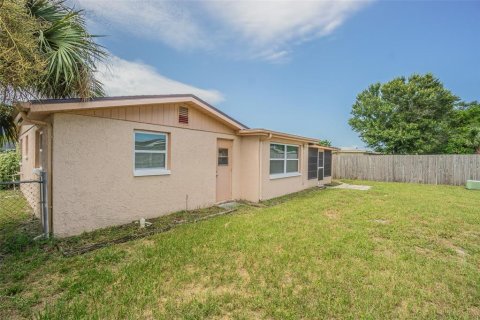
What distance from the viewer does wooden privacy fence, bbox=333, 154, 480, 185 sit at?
1490 centimetres

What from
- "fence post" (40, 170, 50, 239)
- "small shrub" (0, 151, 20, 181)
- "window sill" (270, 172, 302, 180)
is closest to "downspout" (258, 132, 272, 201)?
"window sill" (270, 172, 302, 180)

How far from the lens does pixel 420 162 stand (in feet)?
53.6

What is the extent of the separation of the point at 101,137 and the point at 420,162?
745 inches

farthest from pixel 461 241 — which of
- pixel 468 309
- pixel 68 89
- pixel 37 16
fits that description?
pixel 37 16

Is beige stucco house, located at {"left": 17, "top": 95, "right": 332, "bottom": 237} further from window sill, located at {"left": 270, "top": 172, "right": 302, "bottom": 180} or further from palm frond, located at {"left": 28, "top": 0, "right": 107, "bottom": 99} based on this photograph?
palm frond, located at {"left": 28, "top": 0, "right": 107, "bottom": 99}

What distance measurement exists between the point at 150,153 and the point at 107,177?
1.35 metres

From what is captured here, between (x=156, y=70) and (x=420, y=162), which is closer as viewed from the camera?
(x=156, y=70)

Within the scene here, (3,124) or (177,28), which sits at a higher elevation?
(177,28)

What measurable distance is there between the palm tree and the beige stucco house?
384mm

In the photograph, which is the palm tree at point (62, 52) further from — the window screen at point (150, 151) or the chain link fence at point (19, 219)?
the chain link fence at point (19, 219)

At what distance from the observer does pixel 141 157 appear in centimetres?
657

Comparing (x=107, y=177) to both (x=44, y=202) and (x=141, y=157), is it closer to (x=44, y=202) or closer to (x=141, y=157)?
(x=141, y=157)

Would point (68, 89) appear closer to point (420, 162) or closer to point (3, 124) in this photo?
point (3, 124)

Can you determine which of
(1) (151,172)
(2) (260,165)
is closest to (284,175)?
(2) (260,165)
